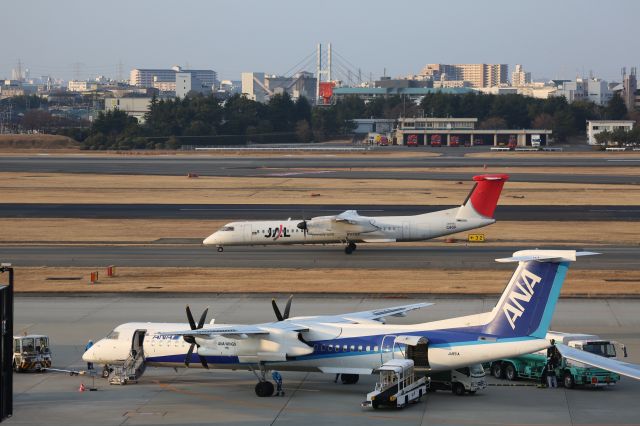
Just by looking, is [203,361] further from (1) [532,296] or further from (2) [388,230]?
(2) [388,230]

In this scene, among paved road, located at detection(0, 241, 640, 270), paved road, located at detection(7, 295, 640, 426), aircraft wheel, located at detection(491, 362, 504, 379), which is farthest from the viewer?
paved road, located at detection(0, 241, 640, 270)

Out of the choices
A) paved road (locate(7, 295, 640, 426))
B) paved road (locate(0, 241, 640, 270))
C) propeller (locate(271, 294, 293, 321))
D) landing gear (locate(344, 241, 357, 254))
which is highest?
propeller (locate(271, 294, 293, 321))

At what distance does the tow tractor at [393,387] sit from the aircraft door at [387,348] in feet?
3.13

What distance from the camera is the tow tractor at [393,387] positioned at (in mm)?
36219

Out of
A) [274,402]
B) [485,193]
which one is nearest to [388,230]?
[485,193]

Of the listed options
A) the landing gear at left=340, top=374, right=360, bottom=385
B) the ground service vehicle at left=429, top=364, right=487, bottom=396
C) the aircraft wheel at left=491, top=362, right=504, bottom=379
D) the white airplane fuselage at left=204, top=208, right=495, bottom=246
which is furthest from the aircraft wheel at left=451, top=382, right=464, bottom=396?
the white airplane fuselage at left=204, top=208, right=495, bottom=246

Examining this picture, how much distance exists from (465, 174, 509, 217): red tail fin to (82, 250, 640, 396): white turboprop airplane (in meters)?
35.7

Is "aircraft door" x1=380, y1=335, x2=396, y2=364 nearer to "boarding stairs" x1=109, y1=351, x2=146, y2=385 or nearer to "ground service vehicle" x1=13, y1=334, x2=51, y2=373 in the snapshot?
"boarding stairs" x1=109, y1=351, x2=146, y2=385

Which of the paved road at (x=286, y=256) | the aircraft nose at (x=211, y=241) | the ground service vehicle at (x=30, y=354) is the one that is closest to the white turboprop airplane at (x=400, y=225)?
the paved road at (x=286, y=256)

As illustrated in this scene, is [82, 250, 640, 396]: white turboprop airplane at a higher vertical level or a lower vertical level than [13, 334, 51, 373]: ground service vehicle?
higher

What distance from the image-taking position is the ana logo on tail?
119ft

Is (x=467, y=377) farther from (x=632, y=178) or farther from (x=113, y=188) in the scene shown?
(x=632, y=178)

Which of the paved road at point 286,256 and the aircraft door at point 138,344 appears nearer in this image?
the aircraft door at point 138,344

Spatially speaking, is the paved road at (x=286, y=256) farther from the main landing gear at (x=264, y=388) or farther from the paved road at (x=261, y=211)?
the main landing gear at (x=264, y=388)
